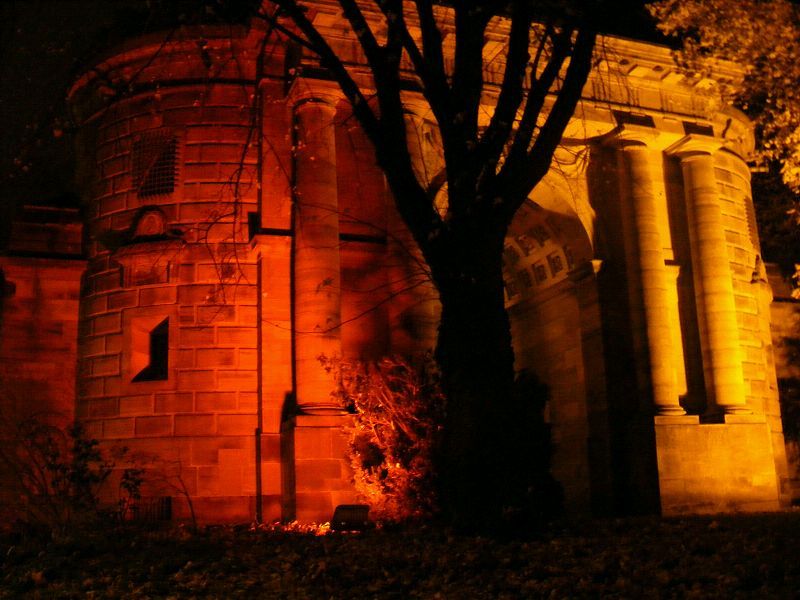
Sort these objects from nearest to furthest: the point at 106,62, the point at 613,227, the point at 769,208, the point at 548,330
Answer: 1. the point at 106,62
2. the point at 613,227
3. the point at 548,330
4. the point at 769,208

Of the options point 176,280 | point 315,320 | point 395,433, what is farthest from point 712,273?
point 176,280

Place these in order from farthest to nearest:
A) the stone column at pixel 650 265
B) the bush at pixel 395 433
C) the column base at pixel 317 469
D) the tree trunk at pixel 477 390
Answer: the stone column at pixel 650 265 < the column base at pixel 317 469 < the bush at pixel 395 433 < the tree trunk at pixel 477 390

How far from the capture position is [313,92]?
21078 millimetres

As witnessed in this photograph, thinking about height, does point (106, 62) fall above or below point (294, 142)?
above

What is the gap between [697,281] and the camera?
25047 millimetres

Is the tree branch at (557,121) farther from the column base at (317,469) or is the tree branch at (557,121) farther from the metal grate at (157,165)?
Answer: the metal grate at (157,165)

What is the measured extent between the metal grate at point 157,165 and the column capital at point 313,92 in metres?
3.39

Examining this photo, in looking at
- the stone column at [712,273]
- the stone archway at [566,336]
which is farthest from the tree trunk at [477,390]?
the stone column at [712,273]

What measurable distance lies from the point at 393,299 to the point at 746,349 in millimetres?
10764

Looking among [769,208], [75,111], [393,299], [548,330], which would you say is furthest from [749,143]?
[75,111]

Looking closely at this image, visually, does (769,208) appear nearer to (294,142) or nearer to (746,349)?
(746,349)

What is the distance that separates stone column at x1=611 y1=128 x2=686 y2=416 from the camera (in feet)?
77.0

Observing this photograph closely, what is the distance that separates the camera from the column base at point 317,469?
18.4 metres

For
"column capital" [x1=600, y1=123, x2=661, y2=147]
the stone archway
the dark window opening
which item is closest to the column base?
the dark window opening
